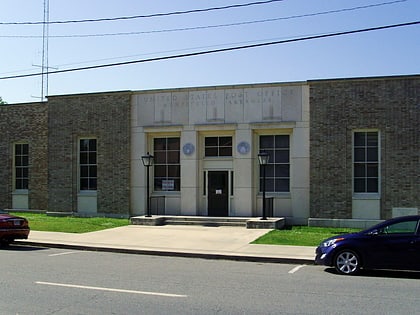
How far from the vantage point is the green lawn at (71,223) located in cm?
2089

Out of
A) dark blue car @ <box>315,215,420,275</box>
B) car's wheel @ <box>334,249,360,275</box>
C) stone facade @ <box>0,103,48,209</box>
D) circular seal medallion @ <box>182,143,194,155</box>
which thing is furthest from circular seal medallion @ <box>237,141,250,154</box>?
car's wheel @ <box>334,249,360,275</box>

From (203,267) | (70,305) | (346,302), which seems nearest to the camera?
(70,305)

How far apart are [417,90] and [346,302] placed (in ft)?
46.7

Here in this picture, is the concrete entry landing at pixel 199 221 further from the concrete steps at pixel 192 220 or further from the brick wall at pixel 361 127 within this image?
the brick wall at pixel 361 127

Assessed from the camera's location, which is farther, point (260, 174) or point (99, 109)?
point (99, 109)

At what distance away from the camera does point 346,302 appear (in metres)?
8.77

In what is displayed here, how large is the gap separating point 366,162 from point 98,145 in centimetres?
1252

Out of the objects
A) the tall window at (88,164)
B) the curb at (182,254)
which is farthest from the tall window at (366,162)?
the tall window at (88,164)

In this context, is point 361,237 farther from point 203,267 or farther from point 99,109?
point 99,109

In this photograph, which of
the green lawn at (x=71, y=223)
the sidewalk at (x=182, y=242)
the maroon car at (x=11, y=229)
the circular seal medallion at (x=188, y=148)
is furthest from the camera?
the circular seal medallion at (x=188, y=148)

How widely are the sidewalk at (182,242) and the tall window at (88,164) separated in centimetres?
482

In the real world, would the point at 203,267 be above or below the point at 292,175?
below

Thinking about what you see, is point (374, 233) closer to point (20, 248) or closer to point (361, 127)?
point (361, 127)

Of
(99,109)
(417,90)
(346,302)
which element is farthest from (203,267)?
(99,109)
